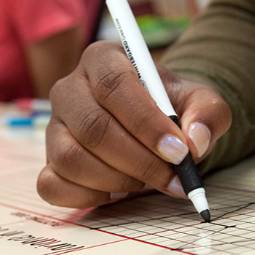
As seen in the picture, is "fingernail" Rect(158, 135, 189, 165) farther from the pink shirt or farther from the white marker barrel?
the pink shirt

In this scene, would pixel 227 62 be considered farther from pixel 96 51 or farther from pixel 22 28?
pixel 22 28

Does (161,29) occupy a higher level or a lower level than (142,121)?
higher

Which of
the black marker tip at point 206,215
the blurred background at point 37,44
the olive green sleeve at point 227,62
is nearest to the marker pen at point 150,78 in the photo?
the black marker tip at point 206,215

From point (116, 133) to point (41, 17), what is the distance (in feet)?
3.67

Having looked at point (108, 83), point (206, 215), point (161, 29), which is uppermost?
point (161, 29)

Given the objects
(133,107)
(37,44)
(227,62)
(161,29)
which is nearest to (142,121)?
(133,107)

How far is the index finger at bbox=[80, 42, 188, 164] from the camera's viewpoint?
45 centimetres

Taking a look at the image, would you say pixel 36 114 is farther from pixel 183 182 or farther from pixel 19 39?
pixel 183 182

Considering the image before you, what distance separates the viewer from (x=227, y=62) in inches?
27.7

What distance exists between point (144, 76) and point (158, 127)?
2.1 inches

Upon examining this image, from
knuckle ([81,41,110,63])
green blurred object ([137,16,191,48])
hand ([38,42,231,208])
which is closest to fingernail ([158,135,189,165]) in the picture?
hand ([38,42,231,208])

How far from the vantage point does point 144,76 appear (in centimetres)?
49

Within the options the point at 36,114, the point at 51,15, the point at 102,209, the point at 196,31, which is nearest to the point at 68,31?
the point at 51,15

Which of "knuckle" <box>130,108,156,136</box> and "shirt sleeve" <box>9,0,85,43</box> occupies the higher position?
"shirt sleeve" <box>9,0,85,43</box>
